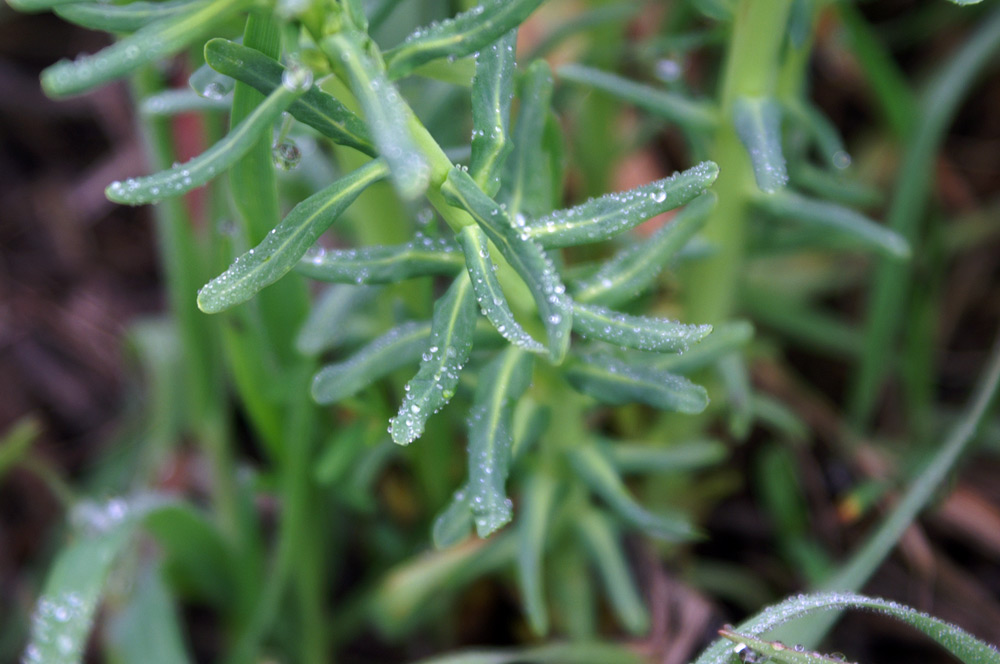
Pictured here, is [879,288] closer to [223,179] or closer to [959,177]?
[959,177]

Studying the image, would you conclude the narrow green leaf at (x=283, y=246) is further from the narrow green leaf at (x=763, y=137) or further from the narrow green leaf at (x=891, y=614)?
the narrow green leaf at (x=891, y=614)

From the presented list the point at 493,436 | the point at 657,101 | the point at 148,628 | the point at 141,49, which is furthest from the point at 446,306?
the point at 148,628

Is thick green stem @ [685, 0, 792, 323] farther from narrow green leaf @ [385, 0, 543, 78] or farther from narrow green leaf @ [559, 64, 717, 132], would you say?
narrow green leaf @ [385, 0, 543, 78]

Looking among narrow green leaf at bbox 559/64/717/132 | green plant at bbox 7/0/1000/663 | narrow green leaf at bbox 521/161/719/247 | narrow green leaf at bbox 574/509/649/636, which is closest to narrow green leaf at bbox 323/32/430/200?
green plant at bbox 7/0/1000/663

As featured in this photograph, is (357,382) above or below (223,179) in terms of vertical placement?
below

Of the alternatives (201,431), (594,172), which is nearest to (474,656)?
(201,431)

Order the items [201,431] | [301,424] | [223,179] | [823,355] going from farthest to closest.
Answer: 1. [823,355]
2. [201,431]
3. [223,179]
4. [301,424]
